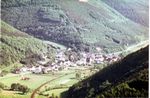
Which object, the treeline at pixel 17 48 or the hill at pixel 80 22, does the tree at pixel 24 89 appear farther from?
the hill at pixel 80 22

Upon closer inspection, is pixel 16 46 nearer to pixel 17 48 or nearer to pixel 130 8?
pixel 17 48

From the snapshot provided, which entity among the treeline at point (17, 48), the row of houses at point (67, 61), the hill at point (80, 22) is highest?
the hill at point (80, 22)

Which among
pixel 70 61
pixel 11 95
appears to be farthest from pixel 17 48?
pixel 11 95

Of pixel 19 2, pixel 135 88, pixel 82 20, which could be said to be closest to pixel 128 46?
pixel 82 20

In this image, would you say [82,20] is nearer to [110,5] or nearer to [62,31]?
[62,31]

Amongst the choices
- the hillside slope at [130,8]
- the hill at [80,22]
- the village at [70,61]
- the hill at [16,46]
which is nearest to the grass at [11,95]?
the village at [70,61]

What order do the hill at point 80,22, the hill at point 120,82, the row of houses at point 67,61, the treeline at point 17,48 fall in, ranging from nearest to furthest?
the hill at point 120,82 → the row of houses at point 67,61 → the treeline at point 17,48 → the hill at point 80,22
